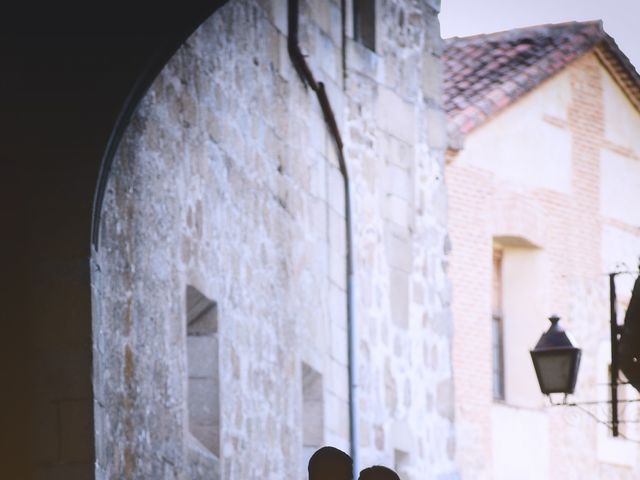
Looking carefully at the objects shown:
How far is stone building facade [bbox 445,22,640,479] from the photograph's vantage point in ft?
56.9

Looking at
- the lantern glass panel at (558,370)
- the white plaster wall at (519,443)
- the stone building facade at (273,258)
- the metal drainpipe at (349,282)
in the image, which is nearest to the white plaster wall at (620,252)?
the white plaster wall at (519,443)

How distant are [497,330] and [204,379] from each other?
10.0 meters

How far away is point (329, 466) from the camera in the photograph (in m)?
3.66

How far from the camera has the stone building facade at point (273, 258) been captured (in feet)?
23.9

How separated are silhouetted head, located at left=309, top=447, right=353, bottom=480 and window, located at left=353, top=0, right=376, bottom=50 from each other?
9.52 m

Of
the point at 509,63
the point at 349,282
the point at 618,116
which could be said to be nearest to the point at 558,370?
the point at 349,282

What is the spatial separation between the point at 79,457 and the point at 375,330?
6.77 metres

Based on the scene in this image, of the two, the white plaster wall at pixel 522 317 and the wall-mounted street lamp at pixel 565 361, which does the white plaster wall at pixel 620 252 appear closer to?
the white plaster wall at pixel 522 317

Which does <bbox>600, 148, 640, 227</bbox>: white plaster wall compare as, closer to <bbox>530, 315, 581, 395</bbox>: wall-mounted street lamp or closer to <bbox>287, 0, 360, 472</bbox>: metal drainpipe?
<bbox>530, 315, 581, 395</bbox>: wall-mounted street lamp

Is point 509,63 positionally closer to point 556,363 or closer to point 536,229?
point 536,229

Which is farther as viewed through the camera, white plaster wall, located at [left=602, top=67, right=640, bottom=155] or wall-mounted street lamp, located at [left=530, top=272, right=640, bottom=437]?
white plaster wall, located at [left=602, top=67, right=640, bottom=155]

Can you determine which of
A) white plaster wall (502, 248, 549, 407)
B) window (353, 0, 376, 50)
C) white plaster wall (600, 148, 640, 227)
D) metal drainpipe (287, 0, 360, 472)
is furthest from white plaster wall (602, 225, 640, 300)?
metal drainpipe (287, 0, 360, 472)

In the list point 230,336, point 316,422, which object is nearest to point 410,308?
point 316,422

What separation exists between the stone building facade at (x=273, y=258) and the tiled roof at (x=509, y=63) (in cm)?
332
